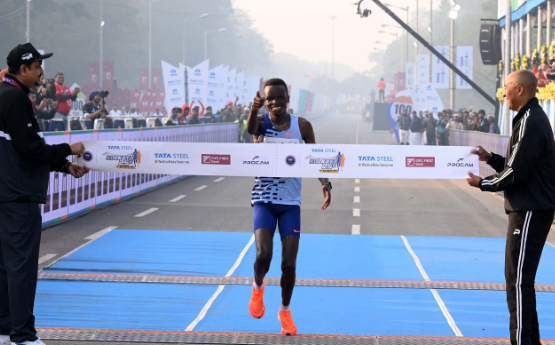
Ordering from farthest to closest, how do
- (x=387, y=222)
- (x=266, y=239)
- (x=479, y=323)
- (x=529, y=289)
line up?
(x=387, y=222)
(x=479, y=323)
(x=266, y=239)
(x=529, y=289)

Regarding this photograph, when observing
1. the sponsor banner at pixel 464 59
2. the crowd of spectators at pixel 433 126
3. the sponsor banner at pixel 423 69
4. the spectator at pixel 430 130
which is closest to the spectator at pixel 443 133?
the crowd of spectators at pixel 433 126

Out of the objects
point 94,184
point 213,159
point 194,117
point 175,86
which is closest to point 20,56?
point 213,159

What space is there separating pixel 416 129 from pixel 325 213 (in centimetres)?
2161

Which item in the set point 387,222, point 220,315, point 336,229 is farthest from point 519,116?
point 387,222

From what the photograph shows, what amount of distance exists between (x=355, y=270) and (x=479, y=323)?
2536mm

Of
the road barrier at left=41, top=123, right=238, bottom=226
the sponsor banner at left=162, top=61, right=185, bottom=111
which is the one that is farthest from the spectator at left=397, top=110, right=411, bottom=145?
the road barrier at left=41, top=123, right=238, bottom=226

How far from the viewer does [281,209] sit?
20.1 ft

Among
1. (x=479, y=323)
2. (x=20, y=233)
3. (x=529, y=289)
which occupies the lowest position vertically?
(x=479, y=323)

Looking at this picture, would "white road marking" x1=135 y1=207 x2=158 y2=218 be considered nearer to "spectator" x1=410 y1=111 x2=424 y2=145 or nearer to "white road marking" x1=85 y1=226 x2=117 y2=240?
"white road marking" x1=85 y1=226 x2=117 y2=240

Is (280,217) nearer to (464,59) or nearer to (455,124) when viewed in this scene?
(455,124)

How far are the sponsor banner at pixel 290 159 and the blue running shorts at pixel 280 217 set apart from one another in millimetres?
548

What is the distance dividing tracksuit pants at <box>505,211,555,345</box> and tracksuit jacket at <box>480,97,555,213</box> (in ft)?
0.31

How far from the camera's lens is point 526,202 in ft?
17.4

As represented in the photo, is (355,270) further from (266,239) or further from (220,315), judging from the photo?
(266,239)
